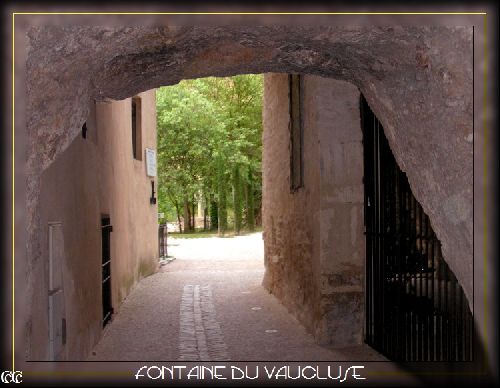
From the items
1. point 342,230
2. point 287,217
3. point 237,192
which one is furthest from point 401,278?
point 237,192

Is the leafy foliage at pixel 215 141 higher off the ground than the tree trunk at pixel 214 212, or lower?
higher

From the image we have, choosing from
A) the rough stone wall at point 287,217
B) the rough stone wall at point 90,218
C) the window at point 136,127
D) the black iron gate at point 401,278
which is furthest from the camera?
the window at point 136,127

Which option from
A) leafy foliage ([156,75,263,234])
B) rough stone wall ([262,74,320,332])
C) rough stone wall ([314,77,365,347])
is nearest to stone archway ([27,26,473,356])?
rough stone wall ([314,77,365,347])

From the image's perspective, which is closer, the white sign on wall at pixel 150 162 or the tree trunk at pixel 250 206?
the white sign on wall at pixel 150 162

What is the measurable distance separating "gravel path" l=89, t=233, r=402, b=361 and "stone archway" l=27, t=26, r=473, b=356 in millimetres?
3269

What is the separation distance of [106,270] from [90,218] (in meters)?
1.63

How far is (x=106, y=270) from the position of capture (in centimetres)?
819

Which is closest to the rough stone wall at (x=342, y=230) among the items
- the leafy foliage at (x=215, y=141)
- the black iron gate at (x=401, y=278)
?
the black iron gate at (x=401, y=278)

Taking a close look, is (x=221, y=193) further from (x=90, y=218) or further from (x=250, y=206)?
(x=90, y=218)

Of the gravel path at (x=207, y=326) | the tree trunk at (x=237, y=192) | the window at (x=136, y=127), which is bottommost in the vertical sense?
the gravel path at (x=207, y=326)

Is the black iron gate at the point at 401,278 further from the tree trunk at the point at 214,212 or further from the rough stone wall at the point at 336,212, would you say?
the tree trunk at the point at 214,212

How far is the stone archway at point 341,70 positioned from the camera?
2.71 m

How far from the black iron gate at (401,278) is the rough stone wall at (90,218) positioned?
315 cm

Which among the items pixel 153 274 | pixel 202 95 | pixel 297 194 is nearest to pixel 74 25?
pixel 297 194
